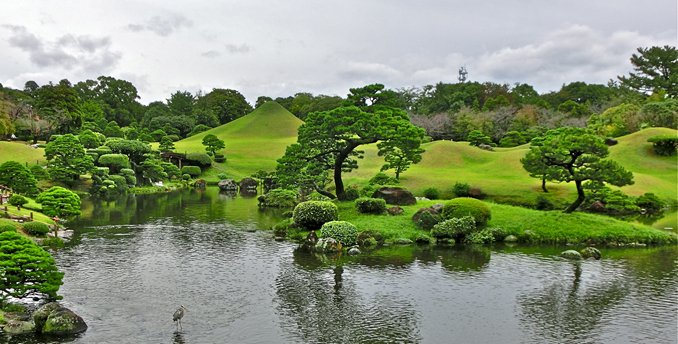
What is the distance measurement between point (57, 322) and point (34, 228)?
13556mm

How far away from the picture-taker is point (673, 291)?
17625 mm

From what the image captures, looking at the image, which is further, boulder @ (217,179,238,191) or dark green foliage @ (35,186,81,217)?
boulder @ (217,179,238,191)

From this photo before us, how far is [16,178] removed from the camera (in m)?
36.7

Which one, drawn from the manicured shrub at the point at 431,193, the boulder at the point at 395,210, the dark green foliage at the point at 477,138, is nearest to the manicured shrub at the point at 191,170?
the manicured shrub at the point at 431,193

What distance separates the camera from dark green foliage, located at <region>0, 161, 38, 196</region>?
36.1 meters

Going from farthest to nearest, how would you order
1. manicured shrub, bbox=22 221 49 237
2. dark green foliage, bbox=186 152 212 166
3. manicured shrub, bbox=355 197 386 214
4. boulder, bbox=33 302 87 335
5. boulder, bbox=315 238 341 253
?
dark green foliage, bbox=186 152 212 166
manicured shrub, bbox=355 197 386 214
boulder, bbox=315 238 341 253
manicured shrub, bbox=22 221 49 237
boulder, bbox=33 302 87 335

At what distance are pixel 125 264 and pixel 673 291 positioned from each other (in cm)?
A: 2320

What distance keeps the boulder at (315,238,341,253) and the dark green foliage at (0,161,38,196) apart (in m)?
27.6

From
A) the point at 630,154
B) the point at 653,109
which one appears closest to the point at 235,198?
the point at 630,154

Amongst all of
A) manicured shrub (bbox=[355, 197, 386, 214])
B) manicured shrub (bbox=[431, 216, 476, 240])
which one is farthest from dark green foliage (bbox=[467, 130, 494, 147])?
manicured shrub (bbox=[431, 216, 476, 240])

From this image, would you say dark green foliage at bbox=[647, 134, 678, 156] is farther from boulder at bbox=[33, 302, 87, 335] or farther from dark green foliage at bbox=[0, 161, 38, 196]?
dark green foliage at bbox=[0, 161, 38, 196]

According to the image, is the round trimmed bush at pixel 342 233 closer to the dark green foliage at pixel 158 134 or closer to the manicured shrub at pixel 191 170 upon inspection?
the manicured shrub at pixel 191 170

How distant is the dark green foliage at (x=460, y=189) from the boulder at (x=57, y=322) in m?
36.0

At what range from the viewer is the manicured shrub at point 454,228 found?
26.4m
